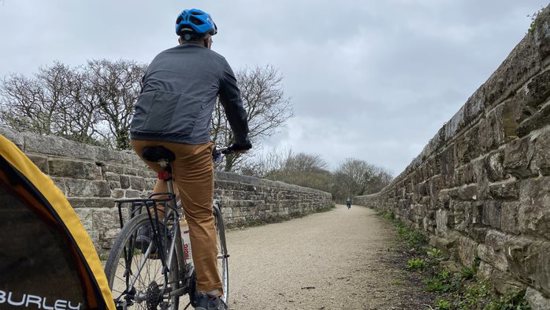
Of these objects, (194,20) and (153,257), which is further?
(194,20)

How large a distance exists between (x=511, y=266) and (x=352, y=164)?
64.2 metres

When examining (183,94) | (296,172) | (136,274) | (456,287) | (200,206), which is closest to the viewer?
(136,274)

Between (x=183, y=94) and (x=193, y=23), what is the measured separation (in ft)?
1.73

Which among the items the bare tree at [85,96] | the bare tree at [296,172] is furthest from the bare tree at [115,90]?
the bare tree at [296,172]

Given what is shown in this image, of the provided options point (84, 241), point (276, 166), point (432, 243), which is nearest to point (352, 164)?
point (276, 166)

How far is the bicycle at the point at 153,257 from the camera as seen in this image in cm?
218

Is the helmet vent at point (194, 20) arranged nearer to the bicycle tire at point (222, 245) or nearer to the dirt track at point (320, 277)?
the bicycle tire at point (222, 245)

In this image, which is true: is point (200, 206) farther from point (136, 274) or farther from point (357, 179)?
point (357, 179)

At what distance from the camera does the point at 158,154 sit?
2.37 meters

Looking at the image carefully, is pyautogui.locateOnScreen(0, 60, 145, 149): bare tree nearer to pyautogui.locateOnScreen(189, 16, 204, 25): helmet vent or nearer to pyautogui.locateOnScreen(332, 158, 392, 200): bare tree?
pyautogui.locateOnScreen(189, 16, 204, 25): helmet vent

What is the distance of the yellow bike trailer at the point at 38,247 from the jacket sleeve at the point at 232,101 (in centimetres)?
147

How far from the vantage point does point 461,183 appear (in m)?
3.84

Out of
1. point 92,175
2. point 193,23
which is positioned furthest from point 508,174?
point 92,175

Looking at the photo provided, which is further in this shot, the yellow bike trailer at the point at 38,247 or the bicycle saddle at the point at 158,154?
the bicycle saddle at the point at 158,154
